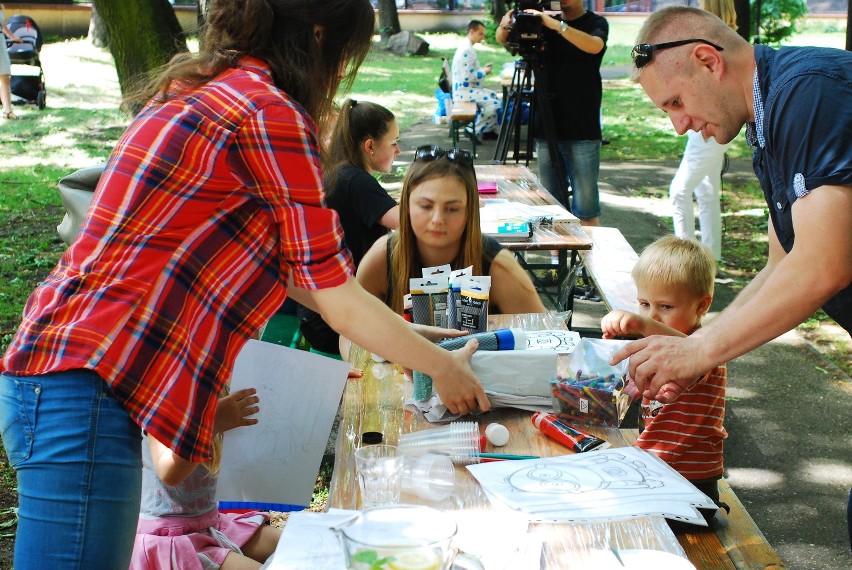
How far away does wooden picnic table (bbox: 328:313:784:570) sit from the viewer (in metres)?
1.83

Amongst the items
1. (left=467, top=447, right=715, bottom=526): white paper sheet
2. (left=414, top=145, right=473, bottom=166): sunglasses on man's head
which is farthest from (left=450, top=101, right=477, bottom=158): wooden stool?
(left=467, top=447, right=715, bottom=526): white paper sheet

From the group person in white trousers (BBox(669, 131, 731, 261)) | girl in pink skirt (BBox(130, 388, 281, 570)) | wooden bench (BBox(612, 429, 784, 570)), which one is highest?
girl in pink skirt (BBox(130, 388, 281, 570))

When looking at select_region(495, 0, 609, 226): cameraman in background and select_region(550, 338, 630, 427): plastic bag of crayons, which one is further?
select_region(495, 0, 609, 226): cameraman in background

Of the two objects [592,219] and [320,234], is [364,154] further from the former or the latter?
[320,234]

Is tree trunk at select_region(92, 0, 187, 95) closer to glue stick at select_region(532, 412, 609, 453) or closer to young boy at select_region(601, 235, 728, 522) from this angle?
young boy at select_region(601, 235, 728, 522)

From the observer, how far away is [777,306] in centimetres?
190

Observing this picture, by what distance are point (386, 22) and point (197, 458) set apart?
2646cm

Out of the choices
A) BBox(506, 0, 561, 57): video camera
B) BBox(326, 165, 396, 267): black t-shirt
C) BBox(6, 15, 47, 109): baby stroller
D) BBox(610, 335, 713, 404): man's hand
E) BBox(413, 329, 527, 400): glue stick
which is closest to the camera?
BBox(610, 335, 713, 404): man's hand

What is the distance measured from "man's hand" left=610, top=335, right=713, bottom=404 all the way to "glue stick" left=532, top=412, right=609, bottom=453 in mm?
182

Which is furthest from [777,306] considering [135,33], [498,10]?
[498,10]

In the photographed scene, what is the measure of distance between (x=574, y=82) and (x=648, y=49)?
3990 mm

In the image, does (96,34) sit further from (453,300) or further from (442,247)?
(453,300)

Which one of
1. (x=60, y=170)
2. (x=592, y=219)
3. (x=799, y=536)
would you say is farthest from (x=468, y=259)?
(x=60, y=170)

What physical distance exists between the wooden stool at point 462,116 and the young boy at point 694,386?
Answer: 7.44 meters
